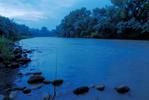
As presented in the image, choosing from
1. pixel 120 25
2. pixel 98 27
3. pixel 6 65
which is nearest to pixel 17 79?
pixel 6 65

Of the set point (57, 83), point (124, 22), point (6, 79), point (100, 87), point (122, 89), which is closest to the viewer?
point (122, 89)

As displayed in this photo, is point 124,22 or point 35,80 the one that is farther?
point 124,22

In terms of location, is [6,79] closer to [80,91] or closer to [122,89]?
[80,91]

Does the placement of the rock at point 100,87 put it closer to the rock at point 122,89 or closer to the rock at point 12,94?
the rock at point 122,89

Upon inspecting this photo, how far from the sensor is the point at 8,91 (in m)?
8.80

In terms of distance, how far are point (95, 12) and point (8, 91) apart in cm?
6412

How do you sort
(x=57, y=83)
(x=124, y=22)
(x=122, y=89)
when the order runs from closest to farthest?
(x=122, y=89) < (x=57, y=83) < (x=124, y=22)

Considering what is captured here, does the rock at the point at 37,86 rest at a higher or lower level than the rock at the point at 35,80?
lower

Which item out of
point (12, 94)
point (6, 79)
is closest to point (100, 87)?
point (12, 94)

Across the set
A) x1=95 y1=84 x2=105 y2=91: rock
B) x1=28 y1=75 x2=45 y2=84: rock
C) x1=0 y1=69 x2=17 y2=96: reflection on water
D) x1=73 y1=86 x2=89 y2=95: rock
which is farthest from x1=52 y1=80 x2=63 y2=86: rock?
x1=0 y1=69 x2=17 y2=96: reflection on water

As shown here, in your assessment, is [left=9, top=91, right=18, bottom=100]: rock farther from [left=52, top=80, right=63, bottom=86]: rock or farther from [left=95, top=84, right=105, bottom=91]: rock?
[left=95, top=84, right=105, bottom=91]: rock

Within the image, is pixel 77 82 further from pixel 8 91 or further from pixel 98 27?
pixel 98 27

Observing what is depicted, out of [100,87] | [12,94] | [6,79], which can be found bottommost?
[6,79]

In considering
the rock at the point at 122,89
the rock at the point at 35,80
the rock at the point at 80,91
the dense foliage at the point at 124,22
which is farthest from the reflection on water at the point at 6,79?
the dense foliage at the point at 124,22
